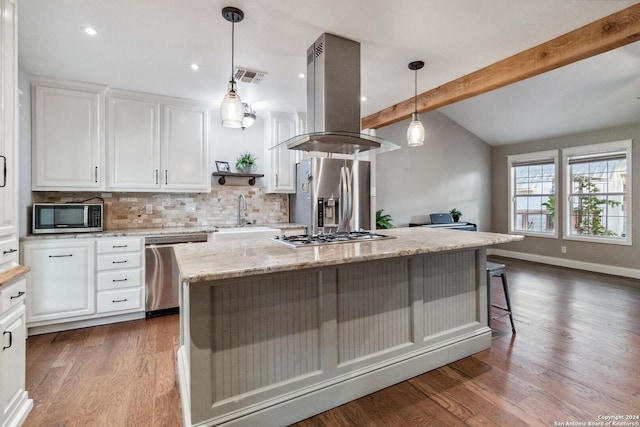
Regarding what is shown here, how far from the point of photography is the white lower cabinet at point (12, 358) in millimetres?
1546

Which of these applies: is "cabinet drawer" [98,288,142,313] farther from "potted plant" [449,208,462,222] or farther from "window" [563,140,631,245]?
"window" [563,140,631,245]

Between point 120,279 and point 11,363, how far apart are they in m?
1.60

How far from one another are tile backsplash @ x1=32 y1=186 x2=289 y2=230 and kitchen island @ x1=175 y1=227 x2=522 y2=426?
219 cm

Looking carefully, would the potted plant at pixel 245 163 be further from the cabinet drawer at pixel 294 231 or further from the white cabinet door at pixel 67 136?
the white cabinet door at pixel 67 136

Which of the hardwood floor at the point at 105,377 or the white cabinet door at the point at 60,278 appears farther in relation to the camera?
the white cabinet door at the point at 60,278

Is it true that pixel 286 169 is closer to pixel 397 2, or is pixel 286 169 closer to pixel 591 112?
pixel 397 2

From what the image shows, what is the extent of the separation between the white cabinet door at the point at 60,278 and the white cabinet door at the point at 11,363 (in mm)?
1349

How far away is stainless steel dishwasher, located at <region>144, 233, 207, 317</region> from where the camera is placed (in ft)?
10.7

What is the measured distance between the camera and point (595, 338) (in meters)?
2.72

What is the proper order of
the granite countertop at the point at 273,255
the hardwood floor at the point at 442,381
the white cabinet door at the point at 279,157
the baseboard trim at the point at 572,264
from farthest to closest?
1. the baseboard trim at the point at 572,264
2. the white cabinet door at the point at 279,157
3. the hardwood floor at the point at 442,381
4. the granite countertop at the point at 273,255

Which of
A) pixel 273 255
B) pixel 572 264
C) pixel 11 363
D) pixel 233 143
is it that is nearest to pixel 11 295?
pixel 11 363

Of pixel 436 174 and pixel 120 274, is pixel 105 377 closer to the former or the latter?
pixel 120 274

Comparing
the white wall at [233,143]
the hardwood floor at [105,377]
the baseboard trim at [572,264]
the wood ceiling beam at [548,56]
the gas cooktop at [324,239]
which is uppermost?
the wood ceiling beam at [548,56]

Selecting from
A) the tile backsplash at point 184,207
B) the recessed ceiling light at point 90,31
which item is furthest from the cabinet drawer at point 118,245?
the recessed ceiling light at point 90,31
